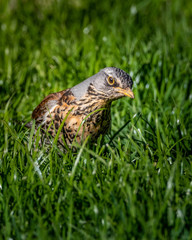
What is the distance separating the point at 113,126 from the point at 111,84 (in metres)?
0.97

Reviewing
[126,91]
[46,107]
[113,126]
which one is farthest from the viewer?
[113,126]

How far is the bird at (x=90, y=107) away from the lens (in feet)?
10.7

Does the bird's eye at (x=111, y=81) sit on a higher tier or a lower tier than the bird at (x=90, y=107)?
higher

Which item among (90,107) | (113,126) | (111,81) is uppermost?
(111,81)

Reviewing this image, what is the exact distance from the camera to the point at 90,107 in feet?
10.8

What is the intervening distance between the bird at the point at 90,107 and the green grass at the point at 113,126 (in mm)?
151

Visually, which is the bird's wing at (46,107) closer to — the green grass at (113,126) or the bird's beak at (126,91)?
the green grass at (113,126)

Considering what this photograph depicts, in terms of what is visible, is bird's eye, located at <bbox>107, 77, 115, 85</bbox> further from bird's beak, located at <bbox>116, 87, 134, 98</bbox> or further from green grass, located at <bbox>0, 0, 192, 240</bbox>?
green grass, located at <bbox>0, 0, 192, 240</bbox>

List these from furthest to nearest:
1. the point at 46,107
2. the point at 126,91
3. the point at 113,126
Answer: the point at 113,126 < the point at 46,107 < the point at 126,91

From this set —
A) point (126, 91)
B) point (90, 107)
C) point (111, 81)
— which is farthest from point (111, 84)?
point (90, 107)

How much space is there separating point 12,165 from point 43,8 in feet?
16.2

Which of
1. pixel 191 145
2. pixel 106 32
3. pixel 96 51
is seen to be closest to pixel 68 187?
pixel 191 145

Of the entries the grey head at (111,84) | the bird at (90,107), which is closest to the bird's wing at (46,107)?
the bird at (90,107)

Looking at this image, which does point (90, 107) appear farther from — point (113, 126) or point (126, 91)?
point (113, 126)
